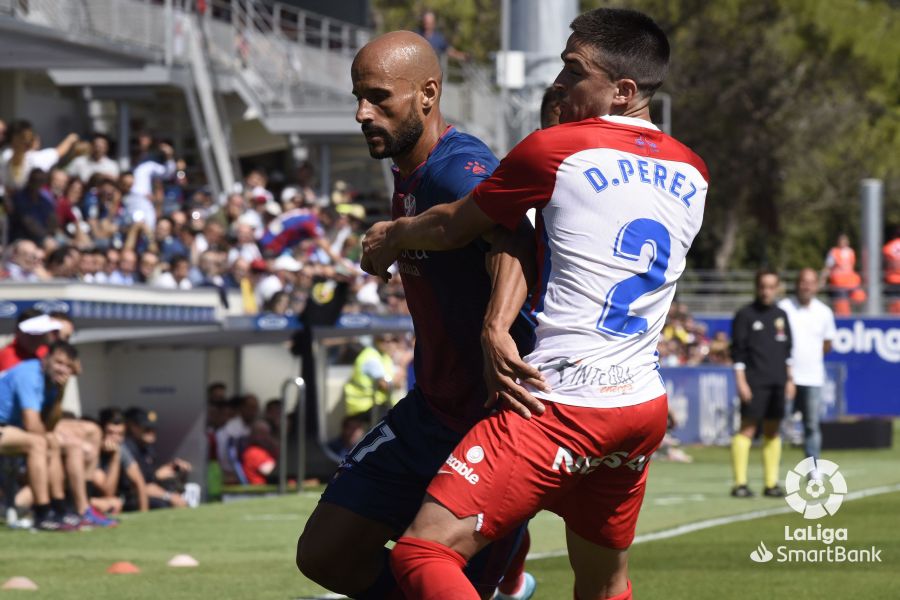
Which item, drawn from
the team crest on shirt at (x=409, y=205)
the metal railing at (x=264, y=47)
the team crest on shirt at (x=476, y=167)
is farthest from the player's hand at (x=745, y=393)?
the metal railing at (x=264, y=47)

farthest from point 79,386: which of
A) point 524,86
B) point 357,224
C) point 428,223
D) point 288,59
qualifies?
point 288,59

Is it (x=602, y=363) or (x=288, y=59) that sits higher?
(x=288, y=59)

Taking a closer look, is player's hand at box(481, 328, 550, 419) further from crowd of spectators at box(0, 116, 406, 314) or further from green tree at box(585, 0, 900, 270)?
green tree at box(585, 0, 900, 270)

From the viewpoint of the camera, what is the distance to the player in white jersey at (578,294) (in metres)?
4.72

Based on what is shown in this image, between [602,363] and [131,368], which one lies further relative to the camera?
[131,368]

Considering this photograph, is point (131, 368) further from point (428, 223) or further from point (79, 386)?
point (428, 223)

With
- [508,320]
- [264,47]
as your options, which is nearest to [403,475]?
[508,320]

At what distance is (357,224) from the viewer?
88.6ft

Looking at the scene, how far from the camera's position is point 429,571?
4645mm

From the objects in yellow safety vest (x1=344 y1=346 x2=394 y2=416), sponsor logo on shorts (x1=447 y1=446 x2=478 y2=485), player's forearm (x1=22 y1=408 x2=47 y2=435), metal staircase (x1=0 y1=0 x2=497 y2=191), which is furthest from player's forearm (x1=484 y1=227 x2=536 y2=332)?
metal staircase (x1=0 y1=0 x2=497 y2=191)

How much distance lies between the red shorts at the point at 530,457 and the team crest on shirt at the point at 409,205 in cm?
86

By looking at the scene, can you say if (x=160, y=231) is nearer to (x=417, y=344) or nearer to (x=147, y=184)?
(x=147, y=184)

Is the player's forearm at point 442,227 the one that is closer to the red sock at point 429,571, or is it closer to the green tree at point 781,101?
the red sock at point 429,571

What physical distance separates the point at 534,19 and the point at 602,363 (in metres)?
11.8
